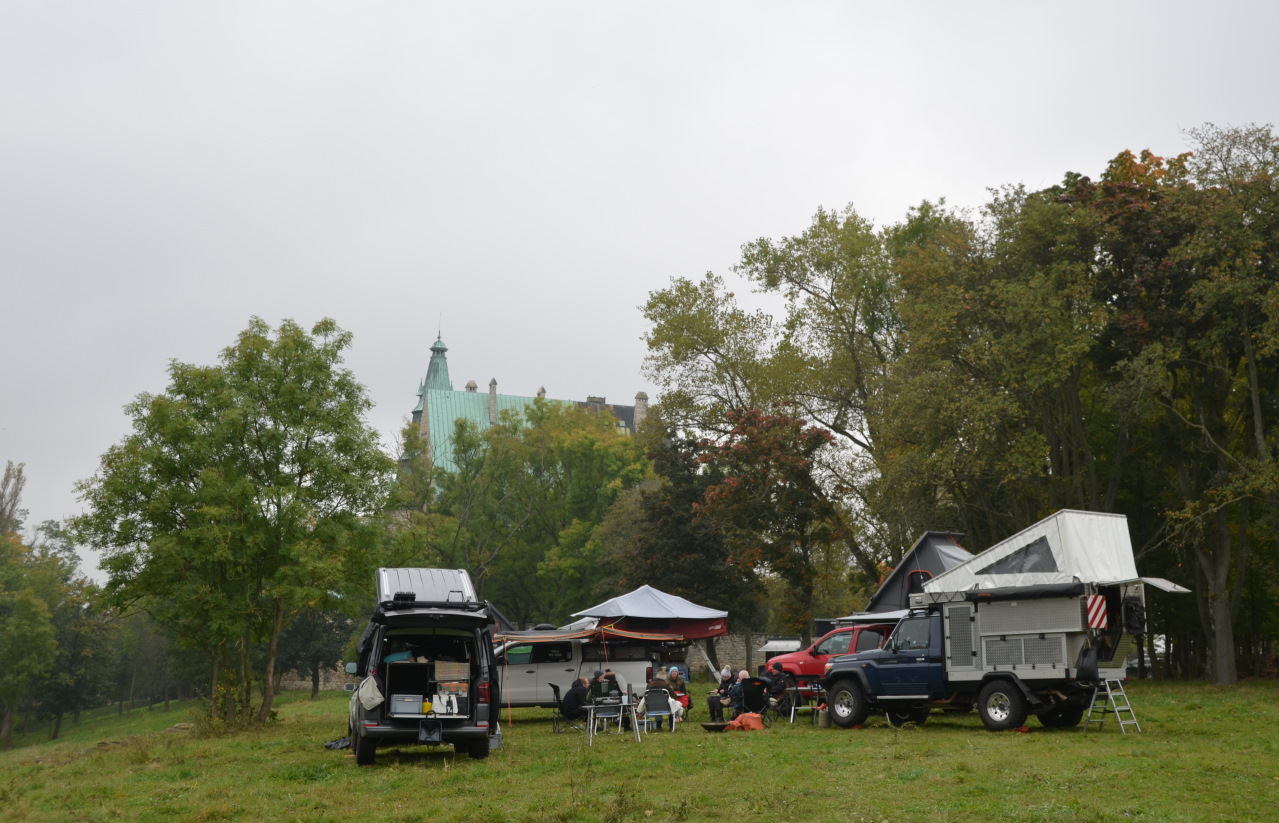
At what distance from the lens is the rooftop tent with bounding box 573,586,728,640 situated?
939 inches

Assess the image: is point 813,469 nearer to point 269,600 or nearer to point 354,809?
point 269,600

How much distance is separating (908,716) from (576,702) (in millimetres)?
5681

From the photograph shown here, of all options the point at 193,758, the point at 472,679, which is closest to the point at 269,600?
the point at 193,758

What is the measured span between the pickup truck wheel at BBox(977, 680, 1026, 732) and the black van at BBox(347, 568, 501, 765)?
7187 millimetres

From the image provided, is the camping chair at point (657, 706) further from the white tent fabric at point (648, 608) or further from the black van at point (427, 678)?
the white tent fabric at point (648, 608)

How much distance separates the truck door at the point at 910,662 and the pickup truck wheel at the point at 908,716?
961mm

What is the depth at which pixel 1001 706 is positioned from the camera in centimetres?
1598

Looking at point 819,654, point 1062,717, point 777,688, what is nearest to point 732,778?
point 1062,717

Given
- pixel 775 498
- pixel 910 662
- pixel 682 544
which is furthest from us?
pixel 682 544

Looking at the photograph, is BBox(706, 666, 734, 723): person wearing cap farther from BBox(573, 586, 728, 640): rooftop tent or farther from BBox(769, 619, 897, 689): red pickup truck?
BBox(573, 586, 728, 640): rooftop tent

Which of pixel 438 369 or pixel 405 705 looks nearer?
pixel 405 705

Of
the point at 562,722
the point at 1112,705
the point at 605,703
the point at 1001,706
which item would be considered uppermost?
the point at 1112,705

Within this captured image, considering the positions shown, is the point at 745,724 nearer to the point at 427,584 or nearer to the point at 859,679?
the point at 859,679

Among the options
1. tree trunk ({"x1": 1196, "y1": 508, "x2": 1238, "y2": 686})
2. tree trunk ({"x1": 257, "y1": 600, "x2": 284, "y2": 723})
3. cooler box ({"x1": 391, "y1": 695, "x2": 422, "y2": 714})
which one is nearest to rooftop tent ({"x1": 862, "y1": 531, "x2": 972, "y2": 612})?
tree trunk ({"x1": 1196, "y1": 508, "x2": 1238, "y2": 686})
